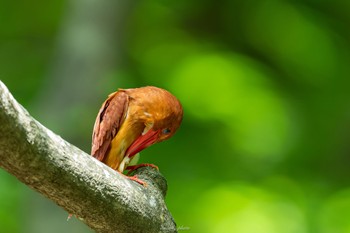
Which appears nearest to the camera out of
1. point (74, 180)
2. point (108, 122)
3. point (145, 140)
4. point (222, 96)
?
point (74, 180)

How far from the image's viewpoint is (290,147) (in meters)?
5.95

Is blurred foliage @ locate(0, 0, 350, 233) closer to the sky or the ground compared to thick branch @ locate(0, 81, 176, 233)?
closer to the sky

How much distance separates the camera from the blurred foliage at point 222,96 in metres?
5.34

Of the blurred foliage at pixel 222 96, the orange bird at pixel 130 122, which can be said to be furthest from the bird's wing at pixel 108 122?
the blurred foliage at pixel 222 96

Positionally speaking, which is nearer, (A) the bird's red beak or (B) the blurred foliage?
(A) the bird's red beak

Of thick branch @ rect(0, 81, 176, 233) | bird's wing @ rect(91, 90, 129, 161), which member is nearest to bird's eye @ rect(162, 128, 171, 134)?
bird's wing @ rect(91, 90, 129, 161)

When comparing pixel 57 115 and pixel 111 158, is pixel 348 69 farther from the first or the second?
pixel 111 158

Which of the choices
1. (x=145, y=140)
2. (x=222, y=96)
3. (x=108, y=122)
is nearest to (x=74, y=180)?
(x=108, y=122)

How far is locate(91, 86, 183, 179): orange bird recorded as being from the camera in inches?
128

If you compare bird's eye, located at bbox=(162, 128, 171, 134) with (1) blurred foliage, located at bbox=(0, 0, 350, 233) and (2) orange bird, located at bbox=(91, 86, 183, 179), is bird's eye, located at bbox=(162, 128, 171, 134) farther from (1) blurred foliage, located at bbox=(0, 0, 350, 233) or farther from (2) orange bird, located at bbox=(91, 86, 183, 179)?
(1) blurred foliage, located at bbox=(0, 0, 350, 233)

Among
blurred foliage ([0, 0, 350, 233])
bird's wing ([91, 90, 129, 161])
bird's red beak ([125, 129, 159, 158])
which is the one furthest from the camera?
blurred foliage ([0, 0, 350, 233])

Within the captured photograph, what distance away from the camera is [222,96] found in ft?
19.2

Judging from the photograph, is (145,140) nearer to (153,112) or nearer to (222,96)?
(153,112)

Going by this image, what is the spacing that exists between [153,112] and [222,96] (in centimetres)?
255
